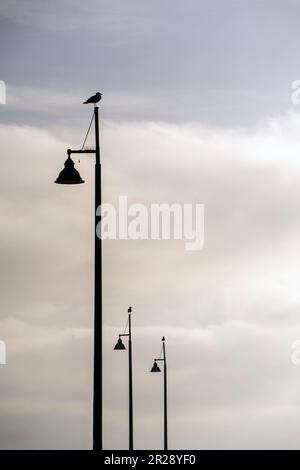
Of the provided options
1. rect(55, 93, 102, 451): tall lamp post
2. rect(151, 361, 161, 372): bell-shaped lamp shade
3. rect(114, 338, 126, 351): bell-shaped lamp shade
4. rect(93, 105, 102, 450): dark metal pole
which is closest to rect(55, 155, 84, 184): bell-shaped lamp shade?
rect(55, 93, 102, 451): tall lamp post

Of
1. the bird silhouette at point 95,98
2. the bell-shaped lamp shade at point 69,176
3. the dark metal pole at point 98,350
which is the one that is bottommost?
the dark metal pole at point 98,350

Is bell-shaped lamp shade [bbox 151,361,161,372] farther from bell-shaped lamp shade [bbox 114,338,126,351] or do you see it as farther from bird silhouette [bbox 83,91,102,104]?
bird silhouette [bbox 83,91,102,104]

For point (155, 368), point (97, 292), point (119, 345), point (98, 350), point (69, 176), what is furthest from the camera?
point (155, 368)

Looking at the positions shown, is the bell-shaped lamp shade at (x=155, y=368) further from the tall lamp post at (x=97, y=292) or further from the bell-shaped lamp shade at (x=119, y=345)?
the tall lamp post at (x=97, y=292)

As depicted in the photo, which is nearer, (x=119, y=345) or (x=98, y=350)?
(x=98, y=350)

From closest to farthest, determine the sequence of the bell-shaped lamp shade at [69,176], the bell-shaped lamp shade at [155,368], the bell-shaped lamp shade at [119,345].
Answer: the bell-shaped lamp shade at [69,176], the bell-shaped lamp shade at [119,345], the bell-shaped lamp shade at [155,368]

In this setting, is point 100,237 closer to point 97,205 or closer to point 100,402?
point 97,205

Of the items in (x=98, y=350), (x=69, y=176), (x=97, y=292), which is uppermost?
(x=69, y=176)

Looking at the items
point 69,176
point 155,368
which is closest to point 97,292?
point 69,176

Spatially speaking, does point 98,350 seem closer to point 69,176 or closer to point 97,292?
point 97,292

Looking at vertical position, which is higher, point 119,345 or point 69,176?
point 69,176

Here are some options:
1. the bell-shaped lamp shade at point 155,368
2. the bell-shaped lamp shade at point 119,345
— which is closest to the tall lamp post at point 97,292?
the bell-shaped lamp shade at point 119,345
